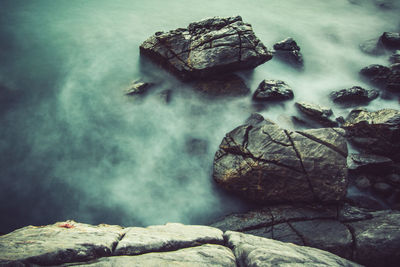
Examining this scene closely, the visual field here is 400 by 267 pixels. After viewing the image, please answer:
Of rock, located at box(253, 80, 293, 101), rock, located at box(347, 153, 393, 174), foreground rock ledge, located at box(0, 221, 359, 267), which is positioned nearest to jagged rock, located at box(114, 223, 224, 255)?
foreground rock ledge, located at box(0, 221, 359, 267)

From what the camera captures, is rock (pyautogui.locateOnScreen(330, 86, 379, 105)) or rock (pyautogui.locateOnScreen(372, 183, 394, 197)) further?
rock (pyautogui.locateOnScreen(330, 86, 379, 105))

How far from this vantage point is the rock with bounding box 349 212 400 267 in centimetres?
363

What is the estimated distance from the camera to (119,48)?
31.6ft

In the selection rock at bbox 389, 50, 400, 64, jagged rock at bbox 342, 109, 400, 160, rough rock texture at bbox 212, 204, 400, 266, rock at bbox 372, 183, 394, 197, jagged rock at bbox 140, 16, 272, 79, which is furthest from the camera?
rock at bbox 389, 50, 400, 64

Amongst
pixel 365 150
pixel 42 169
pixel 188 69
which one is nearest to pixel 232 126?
pixel 188 69

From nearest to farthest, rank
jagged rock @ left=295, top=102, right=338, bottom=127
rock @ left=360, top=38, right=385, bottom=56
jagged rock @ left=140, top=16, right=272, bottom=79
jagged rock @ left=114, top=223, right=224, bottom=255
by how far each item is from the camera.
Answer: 1. jagged rock @ left=114, top=223, right=224, bottom=255
2. jagged rock @ left=295, top=102, right=338, bottom=127
3. jagged rock @ left=140, top=16, right=272, bottom=79
4. rock @ left=360, top=38, right=385, bottom=56

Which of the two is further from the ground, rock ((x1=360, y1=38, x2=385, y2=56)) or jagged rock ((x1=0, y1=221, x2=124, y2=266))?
rock ((x1=360, y1=38, x2=385, y2=56))

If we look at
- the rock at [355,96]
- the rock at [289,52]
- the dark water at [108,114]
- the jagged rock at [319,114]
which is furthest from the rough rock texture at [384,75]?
the jagged rock at [319,114]

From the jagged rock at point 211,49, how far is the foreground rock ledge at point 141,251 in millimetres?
5880

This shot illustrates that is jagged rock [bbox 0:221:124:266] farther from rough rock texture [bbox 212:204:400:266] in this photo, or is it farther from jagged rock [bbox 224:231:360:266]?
rough rock texture [bbox 212:204:400:266]

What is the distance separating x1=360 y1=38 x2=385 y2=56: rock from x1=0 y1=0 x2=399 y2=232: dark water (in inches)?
18.0

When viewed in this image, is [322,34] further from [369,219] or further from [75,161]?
[75,161]

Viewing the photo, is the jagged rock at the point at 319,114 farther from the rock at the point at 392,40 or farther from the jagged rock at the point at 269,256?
the rock at the point at 392,40

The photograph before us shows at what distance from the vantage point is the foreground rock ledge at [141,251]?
226 centimetres
